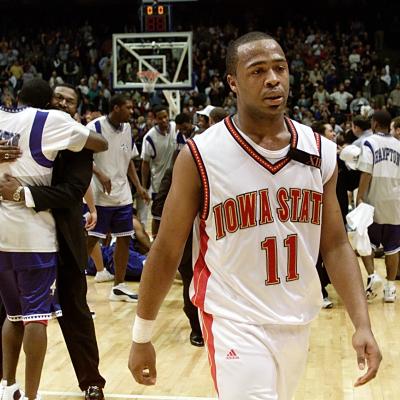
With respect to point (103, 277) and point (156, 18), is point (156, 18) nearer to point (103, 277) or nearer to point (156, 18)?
point (156, 18)

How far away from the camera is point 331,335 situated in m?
6.39

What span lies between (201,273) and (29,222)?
173cm

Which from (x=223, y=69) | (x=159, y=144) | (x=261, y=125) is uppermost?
(x=261, y=125)

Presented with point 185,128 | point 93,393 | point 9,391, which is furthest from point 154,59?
point 9,391

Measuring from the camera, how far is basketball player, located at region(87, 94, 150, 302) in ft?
24.7

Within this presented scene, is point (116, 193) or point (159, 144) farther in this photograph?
point (159, 144)

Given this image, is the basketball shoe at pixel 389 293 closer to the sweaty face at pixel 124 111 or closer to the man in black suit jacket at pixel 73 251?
the sweaty face at pixel 124 111

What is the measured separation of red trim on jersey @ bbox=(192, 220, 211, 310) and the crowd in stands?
13.6 m

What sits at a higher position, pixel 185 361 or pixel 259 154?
pixel 259 154

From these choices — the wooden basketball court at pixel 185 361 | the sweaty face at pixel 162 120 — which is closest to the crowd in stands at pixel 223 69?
the sweaty face at pixel 162 120

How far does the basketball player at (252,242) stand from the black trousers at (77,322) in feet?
6.03

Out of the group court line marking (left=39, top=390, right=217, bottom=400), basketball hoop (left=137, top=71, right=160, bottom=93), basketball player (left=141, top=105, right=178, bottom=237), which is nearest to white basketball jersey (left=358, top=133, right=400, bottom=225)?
basketball player (left=141, top=105, right=178, bottom=237)

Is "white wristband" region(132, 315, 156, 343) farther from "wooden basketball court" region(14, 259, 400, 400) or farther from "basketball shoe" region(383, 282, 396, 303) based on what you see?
"basketball shoe" region(383, 282, 396, 303)

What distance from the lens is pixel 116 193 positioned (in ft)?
24.9
